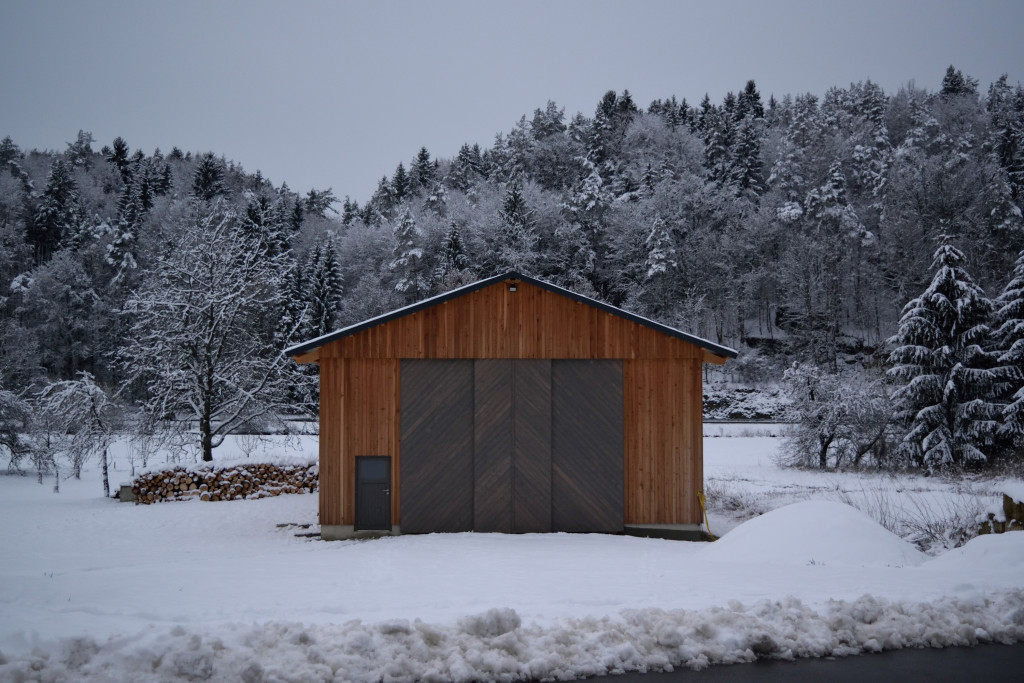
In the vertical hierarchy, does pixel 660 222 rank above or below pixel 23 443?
above

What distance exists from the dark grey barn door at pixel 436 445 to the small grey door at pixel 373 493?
29 centimetres

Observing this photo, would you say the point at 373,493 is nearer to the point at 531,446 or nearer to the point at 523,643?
the point at 531,446

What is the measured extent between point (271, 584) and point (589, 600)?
142 inches

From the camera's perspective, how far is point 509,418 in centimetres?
A: 1234

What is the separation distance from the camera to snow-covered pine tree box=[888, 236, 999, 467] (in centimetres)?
2117

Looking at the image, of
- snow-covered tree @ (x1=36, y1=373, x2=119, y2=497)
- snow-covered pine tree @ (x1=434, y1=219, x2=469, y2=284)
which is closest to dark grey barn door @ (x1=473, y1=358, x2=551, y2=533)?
snow-covered tree @ (x1=36, y1=373, x2=119, y2=497)

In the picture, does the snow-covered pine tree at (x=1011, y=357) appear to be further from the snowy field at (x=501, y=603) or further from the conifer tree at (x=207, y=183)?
the conifer tree at (x=207, y=183)

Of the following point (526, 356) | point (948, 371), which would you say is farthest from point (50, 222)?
point (948, 371)

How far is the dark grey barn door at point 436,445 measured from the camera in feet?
40.2

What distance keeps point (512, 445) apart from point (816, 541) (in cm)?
510

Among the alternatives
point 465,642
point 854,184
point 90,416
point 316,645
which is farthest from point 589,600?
point 854,184

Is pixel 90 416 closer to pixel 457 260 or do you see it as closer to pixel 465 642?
pixel 465 642

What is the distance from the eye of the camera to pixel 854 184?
5212cm

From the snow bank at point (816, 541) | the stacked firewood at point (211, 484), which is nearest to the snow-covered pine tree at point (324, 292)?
the stacked firewood at point (211, 484)
